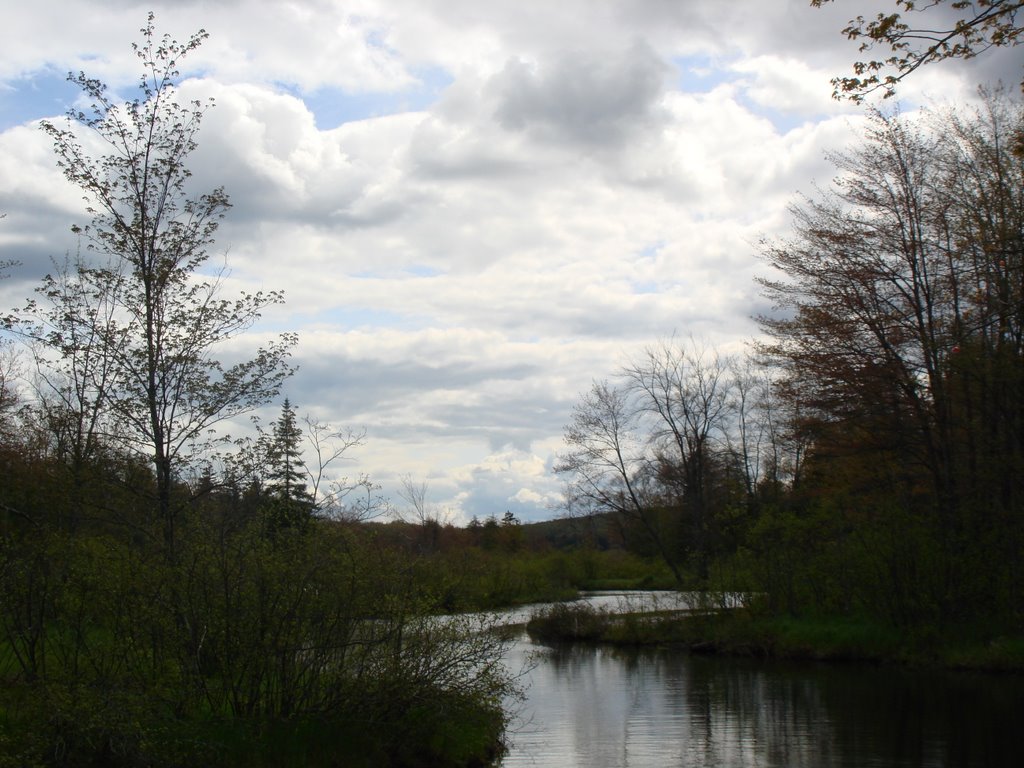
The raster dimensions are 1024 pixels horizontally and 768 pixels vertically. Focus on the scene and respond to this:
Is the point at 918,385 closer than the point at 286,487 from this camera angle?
No

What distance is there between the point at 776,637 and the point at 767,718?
38.0 ft

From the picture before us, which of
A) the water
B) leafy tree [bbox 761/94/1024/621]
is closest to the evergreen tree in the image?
the water

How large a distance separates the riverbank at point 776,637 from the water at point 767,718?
79 cm

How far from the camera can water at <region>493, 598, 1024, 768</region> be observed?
15.8m

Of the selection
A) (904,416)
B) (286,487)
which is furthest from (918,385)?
(286,487)

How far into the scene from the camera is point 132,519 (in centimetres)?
1384

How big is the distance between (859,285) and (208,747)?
75.3 ft

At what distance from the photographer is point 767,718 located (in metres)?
19.6

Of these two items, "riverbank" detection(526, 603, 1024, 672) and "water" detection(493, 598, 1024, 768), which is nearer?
"water" detection(493, 598, 1024, 768)

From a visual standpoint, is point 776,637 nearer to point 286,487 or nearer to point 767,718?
point 767,718

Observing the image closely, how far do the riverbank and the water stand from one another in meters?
0.79

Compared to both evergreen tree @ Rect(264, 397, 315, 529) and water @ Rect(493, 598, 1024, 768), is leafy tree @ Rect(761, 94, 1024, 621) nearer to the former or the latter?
water @ Rect(493, 598, 1024, 768)

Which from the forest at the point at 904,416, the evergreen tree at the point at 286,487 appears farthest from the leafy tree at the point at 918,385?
the evergreen tree at the point at 286,487

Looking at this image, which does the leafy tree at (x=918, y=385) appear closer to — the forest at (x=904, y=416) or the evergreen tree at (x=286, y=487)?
the forest at (x=904, y=416)
